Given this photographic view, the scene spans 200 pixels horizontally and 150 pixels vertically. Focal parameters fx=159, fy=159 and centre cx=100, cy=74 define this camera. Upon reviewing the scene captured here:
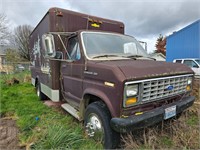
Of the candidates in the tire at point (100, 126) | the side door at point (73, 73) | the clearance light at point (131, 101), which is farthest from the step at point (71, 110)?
the clearance light at point (131, 101)

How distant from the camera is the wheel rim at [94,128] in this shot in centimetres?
285

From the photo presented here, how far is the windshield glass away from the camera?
3367 mm

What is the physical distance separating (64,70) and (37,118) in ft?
4.72

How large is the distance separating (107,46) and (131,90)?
1.56 meters

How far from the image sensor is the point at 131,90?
7.77 ft

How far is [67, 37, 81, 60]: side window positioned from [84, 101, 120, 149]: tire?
1.23m

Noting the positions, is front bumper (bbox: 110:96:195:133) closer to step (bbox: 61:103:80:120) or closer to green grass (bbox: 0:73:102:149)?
green grass (bbox: 0:73:102:149)

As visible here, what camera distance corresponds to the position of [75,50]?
12.3ft

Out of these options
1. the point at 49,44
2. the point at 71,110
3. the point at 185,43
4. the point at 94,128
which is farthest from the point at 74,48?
the point at 185,43

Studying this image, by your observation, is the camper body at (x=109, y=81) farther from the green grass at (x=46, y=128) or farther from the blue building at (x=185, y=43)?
the blue building at (x=185, y=43)

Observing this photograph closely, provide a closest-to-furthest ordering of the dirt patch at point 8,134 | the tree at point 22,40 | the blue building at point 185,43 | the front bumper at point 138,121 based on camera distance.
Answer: the front bumper at point 138,121, the dirt patch at point 8,134, the blue building at point 185,43, the tree at point 22,40

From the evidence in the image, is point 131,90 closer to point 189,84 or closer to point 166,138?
point 166,138

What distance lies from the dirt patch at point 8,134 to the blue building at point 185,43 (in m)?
16.9

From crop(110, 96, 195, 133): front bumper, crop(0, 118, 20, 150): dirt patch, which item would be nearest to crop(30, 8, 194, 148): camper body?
crop(110, 96, 195, 133): front bumper
